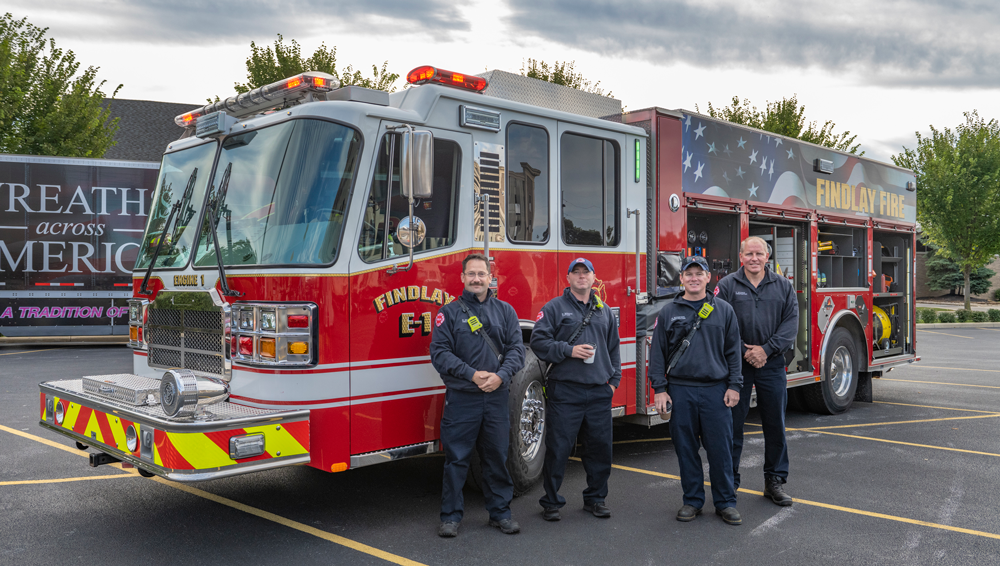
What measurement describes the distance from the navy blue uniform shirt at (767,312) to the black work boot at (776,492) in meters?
0.89

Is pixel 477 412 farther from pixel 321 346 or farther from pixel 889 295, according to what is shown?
pixel 889 295

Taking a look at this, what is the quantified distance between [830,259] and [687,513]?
5.11m

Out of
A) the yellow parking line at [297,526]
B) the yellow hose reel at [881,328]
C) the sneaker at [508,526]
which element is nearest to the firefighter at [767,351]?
the sneaker at [508,526]

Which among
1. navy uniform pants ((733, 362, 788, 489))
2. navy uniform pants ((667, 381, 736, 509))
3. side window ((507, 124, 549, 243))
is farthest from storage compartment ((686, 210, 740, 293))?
navy uniform pants ((667, 381, 736, 509))

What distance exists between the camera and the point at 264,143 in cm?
478

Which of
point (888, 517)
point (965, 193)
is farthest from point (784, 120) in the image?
point (888, 517)

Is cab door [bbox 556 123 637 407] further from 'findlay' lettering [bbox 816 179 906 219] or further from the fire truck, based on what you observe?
'findlay' lettering [bbox 816 179 906 219]

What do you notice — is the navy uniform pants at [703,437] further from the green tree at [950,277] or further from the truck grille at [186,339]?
the green tree at [950,277]

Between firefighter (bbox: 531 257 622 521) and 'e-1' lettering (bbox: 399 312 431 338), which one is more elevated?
'e-1' lettering (bbox: 399 312 431 338)

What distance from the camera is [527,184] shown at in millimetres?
5566

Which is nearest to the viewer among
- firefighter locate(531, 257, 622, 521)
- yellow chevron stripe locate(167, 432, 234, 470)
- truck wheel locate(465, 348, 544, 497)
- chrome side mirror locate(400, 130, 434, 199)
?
yellow chevron stripe locate(167, 432, 234, 470)

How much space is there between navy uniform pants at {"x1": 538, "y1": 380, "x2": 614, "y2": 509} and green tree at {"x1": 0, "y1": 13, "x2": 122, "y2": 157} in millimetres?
18437

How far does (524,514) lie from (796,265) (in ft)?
15.8

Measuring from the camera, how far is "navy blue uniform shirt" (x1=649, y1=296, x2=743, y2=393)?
499 centimetres
